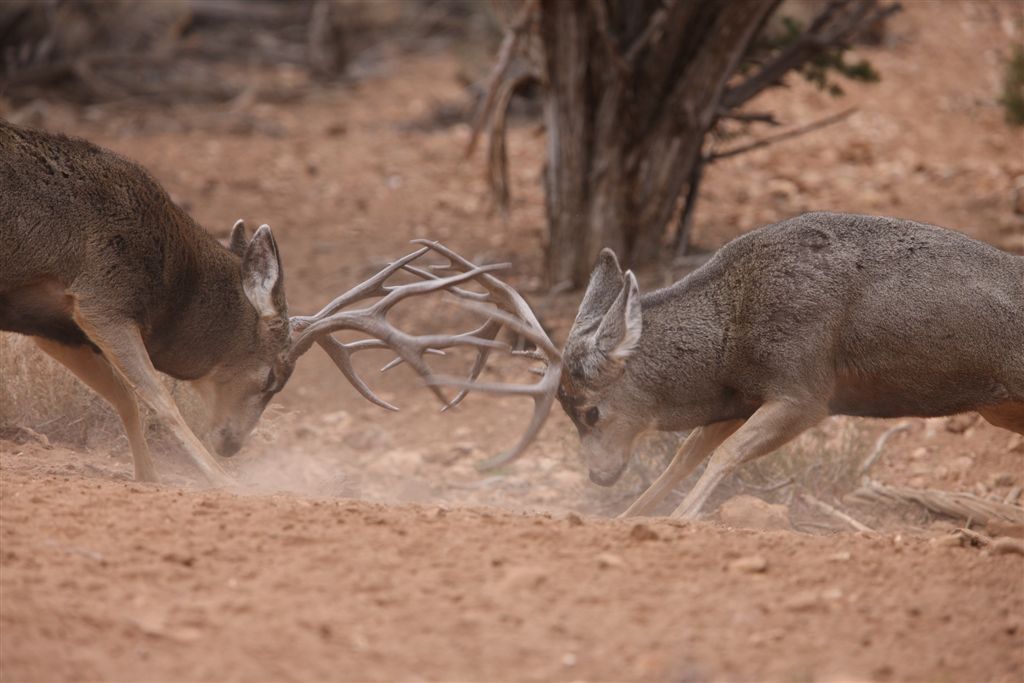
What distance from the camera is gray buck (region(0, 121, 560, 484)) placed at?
23.6 feet

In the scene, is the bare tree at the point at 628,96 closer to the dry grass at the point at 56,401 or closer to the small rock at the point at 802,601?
the dry grass at the point at 56,401

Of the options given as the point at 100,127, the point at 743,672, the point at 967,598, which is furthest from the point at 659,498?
the point at 100,127

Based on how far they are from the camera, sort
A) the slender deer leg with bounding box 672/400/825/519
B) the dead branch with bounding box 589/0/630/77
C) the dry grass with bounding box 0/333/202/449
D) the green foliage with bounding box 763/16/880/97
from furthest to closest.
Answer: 1. the green foliage with bounding box 763/16/880/97
2. the dead branch with bounding box 589/0/630/77
3. the dry grass with bounding box 0/333/202/449
4. the slender deer leg with bounding box 672/400/825/519

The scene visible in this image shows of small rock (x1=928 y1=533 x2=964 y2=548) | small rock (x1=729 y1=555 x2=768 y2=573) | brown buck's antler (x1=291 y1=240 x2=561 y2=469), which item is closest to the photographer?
small rock (x1=729 y1=555 x2=768 y2=573)

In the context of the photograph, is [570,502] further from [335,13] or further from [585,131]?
[335,13]

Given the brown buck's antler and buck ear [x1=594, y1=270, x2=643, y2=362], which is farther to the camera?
buck ear [x1=594, y1=270, x2=643, y2=362]

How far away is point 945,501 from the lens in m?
8.50

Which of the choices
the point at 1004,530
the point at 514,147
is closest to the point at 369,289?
the point at 1004,530

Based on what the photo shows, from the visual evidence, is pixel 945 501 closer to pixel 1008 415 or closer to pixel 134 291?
pixel 1008 415

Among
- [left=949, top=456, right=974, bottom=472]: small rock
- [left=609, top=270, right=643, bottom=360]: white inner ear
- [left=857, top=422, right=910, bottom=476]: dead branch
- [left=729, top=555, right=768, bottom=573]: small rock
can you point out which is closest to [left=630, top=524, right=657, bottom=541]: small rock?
[left=729, top=555, right=768, bottom=573]: small rock

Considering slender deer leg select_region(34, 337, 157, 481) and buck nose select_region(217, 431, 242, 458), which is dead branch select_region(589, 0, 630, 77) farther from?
slender deer leg select_region(34, 337, 157, 481)

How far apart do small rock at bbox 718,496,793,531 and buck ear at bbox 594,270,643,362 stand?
1.19 m

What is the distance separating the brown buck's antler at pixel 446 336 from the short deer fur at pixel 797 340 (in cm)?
43

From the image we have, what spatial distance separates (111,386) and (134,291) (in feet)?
3.08
